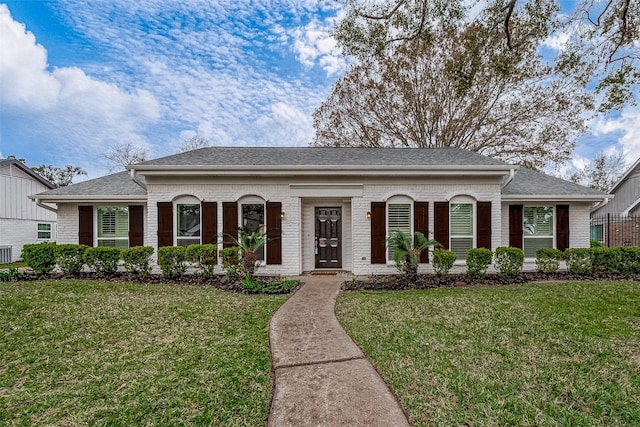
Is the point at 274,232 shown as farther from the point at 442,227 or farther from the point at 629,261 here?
the point at 629,261

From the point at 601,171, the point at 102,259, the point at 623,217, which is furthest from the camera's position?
the point at 601,171

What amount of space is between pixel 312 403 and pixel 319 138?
18612mm

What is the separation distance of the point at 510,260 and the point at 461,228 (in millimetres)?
1575

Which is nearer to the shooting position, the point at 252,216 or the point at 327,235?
the point at 252,216

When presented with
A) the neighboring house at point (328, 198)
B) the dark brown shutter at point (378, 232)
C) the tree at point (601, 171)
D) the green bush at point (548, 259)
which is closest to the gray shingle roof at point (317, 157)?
the neighboring house at point (328, 198)

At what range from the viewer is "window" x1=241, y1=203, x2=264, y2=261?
9828 millimetres

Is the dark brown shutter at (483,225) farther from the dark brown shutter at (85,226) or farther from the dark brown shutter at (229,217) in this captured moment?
the dark brown shutter at (85,226)

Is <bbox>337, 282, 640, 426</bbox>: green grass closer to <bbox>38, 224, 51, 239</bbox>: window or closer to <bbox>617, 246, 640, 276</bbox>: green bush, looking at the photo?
<bbox>617, 246, 640, 276</bbox>: green bush

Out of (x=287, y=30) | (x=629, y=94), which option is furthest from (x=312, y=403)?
(x=287, y=30)

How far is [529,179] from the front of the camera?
447 inches

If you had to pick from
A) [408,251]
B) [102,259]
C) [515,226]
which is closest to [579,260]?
[515,226]

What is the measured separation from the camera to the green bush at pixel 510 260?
343 inches

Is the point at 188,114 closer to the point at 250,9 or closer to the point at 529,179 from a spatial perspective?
the point at 250,9

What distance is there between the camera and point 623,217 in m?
16.9
